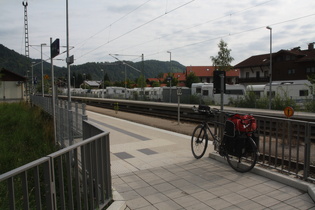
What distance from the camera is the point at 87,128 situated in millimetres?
4930

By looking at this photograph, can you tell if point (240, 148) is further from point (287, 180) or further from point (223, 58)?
point (223, 58)

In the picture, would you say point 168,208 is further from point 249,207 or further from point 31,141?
point 31,141

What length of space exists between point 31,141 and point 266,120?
7.06 metres

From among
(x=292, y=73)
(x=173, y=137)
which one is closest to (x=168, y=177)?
(x=173, y=137)

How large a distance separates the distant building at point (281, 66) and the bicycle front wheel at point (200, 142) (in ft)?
136

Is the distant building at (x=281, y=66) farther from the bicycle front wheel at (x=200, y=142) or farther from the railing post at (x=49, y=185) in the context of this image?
the railing post at (x=49, y=185)

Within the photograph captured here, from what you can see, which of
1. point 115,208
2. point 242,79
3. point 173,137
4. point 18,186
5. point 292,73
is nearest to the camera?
point 115,208

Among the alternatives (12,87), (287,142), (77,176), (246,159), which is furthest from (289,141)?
(12,87)

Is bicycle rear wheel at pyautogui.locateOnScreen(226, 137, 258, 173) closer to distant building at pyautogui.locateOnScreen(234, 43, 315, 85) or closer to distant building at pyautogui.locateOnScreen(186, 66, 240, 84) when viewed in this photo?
distant building at pyautogui.locateOnScreen(234, 43, 315, 85)

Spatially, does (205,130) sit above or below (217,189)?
above

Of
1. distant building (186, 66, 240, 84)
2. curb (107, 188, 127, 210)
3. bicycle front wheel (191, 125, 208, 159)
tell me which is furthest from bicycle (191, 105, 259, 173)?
distant building (186, 66, 240, 84)

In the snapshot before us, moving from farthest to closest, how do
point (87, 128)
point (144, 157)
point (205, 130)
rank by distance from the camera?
point (144, 157) < point (205, 130) < point (87, 128)

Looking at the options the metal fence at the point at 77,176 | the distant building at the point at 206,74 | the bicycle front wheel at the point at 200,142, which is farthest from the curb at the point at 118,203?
the distant building at the point at 206,74

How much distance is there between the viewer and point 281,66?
4822cm
